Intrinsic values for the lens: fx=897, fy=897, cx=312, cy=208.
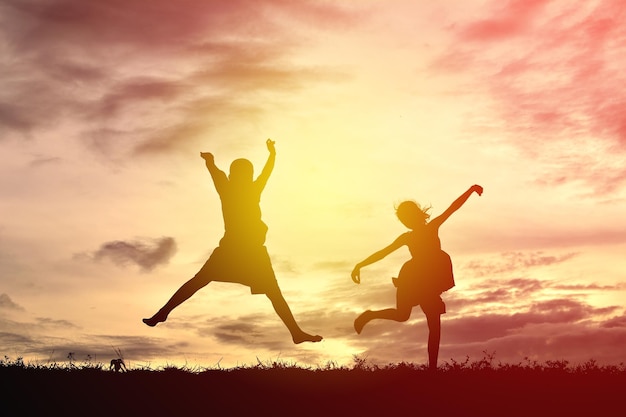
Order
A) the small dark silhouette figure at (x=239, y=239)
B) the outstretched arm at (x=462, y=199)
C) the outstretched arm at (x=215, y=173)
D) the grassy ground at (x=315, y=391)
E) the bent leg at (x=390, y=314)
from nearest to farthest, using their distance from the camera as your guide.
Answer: the grassy ground at (x=315, y=391) < the outstretched arm at (x=462, y=199) < the small dark silhouette figure at (x=239, y=239) < the outstretched arm at (x=215, y=173) < the bent leg at (x=390, y=314)

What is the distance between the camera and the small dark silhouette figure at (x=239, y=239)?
17.6 m

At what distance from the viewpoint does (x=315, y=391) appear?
16.2 metres

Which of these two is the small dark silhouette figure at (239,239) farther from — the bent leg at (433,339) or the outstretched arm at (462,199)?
the outstretched arm at (462,199)

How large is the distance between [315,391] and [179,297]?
332cm

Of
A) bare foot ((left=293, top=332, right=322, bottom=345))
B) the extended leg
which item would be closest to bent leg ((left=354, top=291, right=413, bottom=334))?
bare foot ((left=293, top=332, right=322, bottom=345))

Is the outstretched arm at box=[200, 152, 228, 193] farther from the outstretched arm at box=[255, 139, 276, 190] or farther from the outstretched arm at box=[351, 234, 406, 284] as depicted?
the outstretched arm at box=[351, 234, 406, 284]

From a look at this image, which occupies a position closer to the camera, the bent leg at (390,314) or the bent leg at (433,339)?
the bent leg at (433,339)

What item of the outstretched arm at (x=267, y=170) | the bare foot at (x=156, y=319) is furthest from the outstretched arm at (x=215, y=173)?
the bare foot at (x=156, y=319)

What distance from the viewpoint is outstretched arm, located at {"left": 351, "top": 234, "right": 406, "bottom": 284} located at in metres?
18.0

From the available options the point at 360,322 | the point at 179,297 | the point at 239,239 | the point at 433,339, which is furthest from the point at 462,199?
the point at 179,297

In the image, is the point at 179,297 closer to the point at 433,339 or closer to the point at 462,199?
the point at 433,339

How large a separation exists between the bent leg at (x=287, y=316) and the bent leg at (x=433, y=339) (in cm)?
218

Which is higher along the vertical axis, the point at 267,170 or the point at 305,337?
the point at 267,170

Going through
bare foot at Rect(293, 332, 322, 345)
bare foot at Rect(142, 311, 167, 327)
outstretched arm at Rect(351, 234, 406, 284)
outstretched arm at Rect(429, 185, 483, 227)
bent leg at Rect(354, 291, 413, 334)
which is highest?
outstretched arm at Rect(429, 185, 483, 227)
